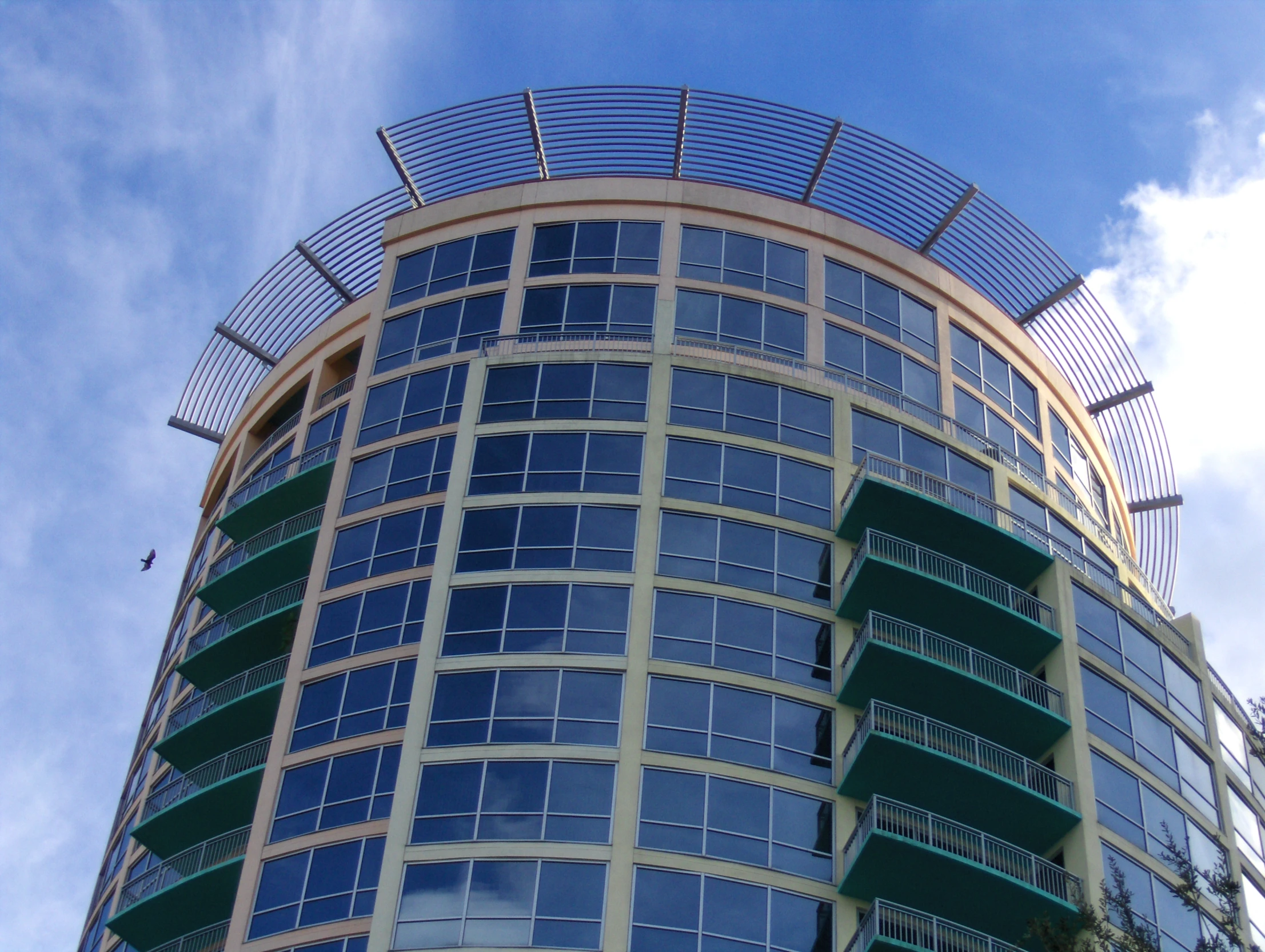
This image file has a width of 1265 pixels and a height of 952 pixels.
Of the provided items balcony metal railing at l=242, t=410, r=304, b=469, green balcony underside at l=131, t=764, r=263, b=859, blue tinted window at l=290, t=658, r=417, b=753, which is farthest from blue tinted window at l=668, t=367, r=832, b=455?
green balcony underside at l=131, t=764, r=263, b=859

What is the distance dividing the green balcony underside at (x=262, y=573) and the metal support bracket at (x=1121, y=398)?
2615cm

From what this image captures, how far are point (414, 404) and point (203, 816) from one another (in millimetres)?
12253

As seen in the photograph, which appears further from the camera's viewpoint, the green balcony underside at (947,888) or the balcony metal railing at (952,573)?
the balcony metal railing at (952,573)

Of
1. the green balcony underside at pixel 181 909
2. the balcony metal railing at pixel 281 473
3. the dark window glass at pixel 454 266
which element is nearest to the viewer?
the green balcony underside at pixel 181 909

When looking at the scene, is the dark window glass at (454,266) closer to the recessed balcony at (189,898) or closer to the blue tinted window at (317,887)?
the recessed balcony at (189,898)

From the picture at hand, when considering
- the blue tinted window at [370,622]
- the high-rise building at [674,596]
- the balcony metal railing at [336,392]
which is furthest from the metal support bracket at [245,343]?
the blue tinted window at [370,622]

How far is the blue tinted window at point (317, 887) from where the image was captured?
125ft

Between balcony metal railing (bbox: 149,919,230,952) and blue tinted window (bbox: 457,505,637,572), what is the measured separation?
10661mm

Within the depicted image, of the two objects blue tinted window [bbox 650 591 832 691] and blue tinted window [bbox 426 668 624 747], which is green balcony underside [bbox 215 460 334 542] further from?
blue tinted window [bbox 650 591 832 691]

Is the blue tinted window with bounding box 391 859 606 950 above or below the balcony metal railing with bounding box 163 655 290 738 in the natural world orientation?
below

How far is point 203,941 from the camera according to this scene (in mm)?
43125

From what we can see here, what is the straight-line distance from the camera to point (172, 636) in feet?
188

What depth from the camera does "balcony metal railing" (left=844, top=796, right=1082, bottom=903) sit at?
39406mm

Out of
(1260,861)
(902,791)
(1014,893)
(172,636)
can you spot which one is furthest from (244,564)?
(1260,861)
